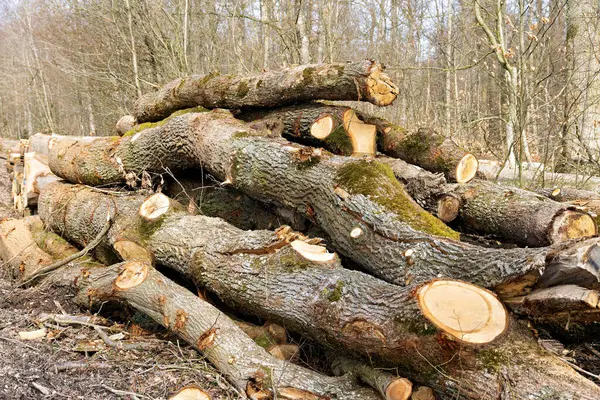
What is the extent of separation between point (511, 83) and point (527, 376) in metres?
5.55

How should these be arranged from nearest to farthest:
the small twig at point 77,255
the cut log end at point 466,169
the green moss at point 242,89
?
the cut log end at point 466,169
the small twig at point 77,255
the green moss at point 242,89

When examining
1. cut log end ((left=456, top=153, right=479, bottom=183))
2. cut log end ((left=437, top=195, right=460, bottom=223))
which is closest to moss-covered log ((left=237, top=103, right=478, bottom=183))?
cut log end ((left=456, top=153, right=479, bottom=183))

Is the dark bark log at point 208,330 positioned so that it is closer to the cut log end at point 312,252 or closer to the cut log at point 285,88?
the cut log end at point 312,252

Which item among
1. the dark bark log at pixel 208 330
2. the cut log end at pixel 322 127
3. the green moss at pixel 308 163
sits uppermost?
the cut log end at pixel 322 127

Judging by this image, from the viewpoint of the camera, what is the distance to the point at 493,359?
79.3 inches

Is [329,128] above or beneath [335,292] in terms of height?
above

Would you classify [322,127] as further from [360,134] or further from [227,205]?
[227,205]

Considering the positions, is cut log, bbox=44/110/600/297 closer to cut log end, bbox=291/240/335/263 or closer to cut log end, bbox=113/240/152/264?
cut log end, bbox=291/240/335/263

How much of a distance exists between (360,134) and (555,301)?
97.0 inches

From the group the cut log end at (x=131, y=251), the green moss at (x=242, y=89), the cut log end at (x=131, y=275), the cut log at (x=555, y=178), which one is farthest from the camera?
the cut log at (x=555, y=178)

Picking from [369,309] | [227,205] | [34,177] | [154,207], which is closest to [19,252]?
[154,207]

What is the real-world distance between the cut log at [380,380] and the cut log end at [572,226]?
5.27 feet

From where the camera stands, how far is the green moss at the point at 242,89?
4473mm

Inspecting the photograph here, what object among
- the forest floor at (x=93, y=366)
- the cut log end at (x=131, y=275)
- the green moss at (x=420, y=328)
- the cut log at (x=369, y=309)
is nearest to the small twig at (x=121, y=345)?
the forest floor at (x=93, y=366)
